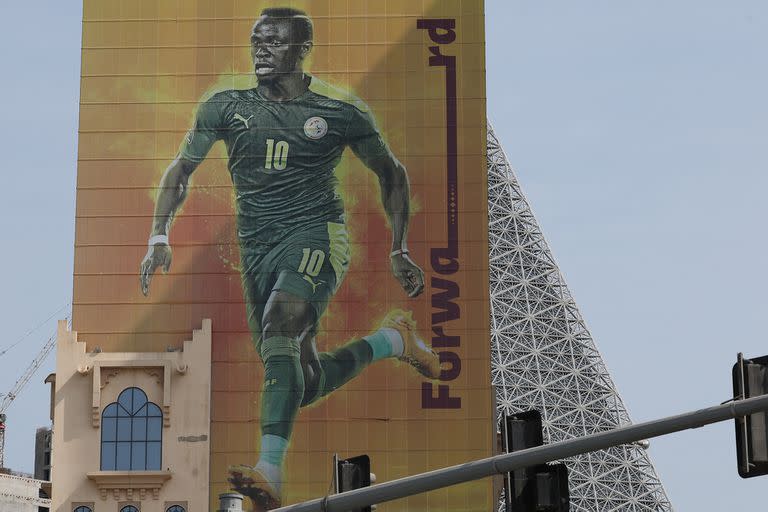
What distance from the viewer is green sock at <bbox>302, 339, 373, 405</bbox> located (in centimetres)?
8838

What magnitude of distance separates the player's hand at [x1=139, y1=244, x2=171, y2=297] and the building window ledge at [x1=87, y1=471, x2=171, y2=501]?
364 inches

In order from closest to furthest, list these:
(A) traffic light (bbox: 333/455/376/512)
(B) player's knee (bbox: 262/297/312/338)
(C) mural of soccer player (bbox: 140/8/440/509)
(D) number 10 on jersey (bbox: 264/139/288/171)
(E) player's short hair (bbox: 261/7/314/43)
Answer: (A) traffic light (bbox: 333/455/376/512) < (C) mural of soccer player (bbox: 140/8/440/509) < (B) player's knee (bbox: 262/297/312/338) < (D) number 10 on jersey (bbox: 264/139/288/171) < (E) player's short hair (bbox: 261/7/314/43)

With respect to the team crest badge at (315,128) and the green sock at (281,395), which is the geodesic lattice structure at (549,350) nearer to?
the team crest badge at (315,128)

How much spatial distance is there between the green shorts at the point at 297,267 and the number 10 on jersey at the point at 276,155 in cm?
356

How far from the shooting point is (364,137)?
299 feet

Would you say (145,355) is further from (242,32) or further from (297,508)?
(297,508)

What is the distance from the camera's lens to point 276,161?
9050cm

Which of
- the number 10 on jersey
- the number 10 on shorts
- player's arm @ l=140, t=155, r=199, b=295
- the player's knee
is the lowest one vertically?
the player's knee

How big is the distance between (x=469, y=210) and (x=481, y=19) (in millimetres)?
9835

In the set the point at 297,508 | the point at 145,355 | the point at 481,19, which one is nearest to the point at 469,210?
the point at 481,19

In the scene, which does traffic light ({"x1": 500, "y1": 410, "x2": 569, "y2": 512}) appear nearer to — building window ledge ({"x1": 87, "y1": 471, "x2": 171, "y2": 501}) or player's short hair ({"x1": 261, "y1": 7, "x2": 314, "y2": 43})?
building window ledge ({"x1": 87, "y1": 471, "x2": 171, "y2": 501})

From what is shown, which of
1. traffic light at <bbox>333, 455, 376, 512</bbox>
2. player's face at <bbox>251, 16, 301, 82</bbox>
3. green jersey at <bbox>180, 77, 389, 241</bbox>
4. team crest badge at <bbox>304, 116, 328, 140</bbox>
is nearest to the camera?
traffic light at <bbox>333, 455, 376, 512</bbox>

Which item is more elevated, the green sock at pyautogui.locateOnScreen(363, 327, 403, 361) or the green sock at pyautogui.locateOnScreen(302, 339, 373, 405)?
the green sock at pyautogui.locateOnScreen(363, 327, 403, 361)

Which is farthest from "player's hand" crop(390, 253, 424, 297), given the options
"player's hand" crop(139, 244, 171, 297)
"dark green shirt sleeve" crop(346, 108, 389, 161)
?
"player's hand" crop(139, 244, 171, 297)
